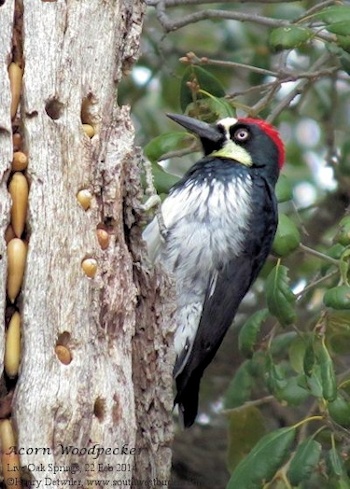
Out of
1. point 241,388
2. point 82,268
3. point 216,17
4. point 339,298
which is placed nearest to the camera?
point 82,268

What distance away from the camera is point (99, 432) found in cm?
296

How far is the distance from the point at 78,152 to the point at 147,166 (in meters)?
0.53

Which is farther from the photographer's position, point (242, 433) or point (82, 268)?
point (242, 433)

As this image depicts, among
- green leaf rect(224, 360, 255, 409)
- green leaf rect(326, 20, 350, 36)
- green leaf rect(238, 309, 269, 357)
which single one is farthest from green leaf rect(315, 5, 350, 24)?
green leaf rect(224, 360, 255, 409)

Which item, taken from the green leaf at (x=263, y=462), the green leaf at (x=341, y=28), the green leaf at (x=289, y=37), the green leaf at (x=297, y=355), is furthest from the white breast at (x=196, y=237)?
the green leaf at (x=341, y=28)

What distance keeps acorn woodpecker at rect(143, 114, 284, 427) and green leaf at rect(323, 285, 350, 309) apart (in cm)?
57

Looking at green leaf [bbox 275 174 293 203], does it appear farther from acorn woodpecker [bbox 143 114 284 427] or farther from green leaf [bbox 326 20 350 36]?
green leaf [bbox 326 20 350 36]

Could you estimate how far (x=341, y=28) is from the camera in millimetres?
3691

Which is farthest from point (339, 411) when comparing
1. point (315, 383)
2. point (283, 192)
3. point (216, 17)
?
point (216, 17)

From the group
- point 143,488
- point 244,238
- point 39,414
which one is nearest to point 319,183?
point 244,238

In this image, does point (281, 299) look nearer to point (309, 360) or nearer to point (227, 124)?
point (309, 360)

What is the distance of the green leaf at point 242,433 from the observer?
428cm

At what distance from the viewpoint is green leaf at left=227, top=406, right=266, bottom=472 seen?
14.0 feet

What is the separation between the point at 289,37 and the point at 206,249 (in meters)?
0.77
